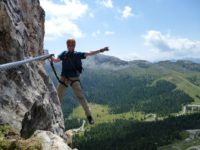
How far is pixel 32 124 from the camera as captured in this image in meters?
24.8

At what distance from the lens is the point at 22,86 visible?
76.8 ft

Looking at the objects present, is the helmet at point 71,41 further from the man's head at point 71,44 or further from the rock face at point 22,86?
the rock face at point 22,86

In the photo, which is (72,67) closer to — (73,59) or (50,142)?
(73,59)

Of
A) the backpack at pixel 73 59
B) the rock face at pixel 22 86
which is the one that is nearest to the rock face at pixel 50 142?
the rock face at pixel 22 86

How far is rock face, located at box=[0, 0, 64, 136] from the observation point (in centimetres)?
2122

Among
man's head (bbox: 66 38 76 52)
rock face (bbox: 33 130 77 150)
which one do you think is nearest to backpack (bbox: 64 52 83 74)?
man's head (bbox: 66 38 76 52)

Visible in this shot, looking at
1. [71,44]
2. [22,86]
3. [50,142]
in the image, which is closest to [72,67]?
[71,44]

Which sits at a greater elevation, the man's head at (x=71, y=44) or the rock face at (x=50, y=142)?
the man's head at (x=71, y=44)

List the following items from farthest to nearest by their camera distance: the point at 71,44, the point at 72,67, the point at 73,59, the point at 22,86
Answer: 1. the point at 72,67
2. the point at 73,59
3. the point at 71,44
4. the point at 22,86

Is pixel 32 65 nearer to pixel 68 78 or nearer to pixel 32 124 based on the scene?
pixel 68 78

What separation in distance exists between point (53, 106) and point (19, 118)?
832cm

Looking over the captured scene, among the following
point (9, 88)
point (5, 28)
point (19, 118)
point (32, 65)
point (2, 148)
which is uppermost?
point (5, 28)

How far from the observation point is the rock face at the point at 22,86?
21219 millimetres

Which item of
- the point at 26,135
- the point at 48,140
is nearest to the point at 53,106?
the point at 26,135
